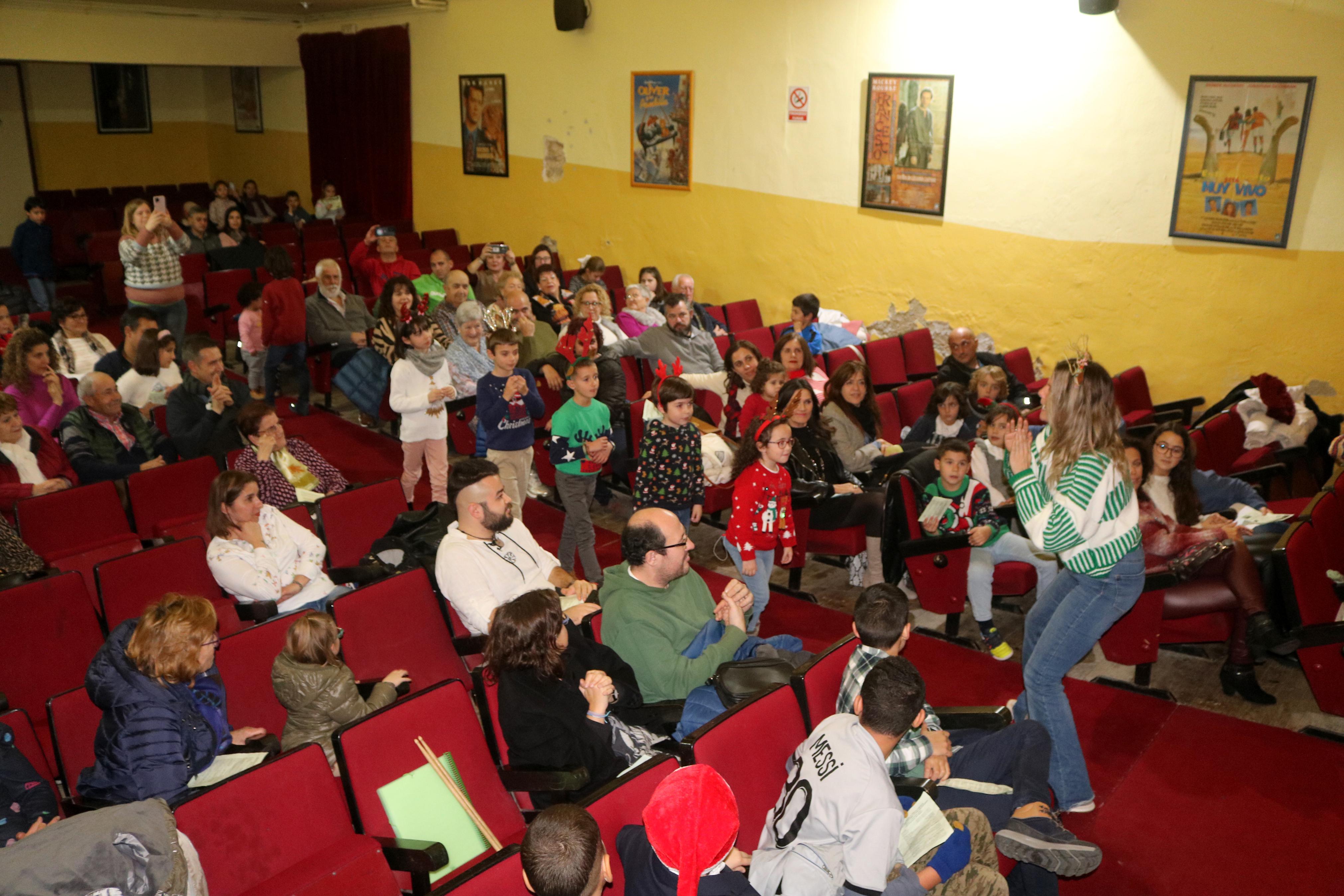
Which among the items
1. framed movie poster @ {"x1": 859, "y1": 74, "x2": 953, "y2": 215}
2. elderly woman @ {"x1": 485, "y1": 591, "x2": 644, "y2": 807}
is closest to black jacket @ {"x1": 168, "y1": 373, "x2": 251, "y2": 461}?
elderly woman @ {"x1": 485, "y1": 591, "x2": 644, "y2": 807}

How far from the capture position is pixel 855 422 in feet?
17.9

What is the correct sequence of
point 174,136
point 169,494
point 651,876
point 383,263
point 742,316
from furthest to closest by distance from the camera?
point 174,136
point 383,263
point 742,316
point 169,494
point 651,876

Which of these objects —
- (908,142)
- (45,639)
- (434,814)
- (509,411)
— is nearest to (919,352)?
(908,142)

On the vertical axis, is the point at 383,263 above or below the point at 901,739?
above

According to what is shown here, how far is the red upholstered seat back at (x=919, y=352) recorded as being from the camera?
7.65 metres

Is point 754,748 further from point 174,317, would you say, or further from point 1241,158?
point 174,317

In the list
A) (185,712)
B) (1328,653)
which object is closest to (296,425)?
(185,712)

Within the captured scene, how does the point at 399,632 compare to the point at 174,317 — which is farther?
the point at 174,317

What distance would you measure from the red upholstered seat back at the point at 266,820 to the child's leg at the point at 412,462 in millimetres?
3086

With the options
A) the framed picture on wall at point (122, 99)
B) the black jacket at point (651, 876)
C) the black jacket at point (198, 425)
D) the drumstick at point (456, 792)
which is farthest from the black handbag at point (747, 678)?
the framed picture on wall at point (122, 99)

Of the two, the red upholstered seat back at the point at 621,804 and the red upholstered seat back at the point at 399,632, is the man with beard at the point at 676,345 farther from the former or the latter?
the red upholstered seat back at the point at 621,804

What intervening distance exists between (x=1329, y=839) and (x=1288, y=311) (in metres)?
4.23

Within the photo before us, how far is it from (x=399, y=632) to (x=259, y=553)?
72 cm

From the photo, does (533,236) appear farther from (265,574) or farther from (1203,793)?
(1203,793)
